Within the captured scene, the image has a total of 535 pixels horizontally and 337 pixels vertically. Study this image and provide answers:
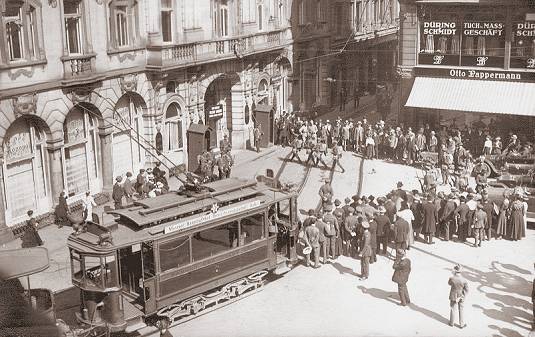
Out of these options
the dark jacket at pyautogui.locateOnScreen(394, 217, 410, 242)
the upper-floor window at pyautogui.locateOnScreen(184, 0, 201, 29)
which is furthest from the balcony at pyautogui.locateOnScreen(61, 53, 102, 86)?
the dark jacket at pyautogui.locateOnScreen(394, 217, 410, 242)

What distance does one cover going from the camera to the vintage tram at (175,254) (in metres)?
15.0

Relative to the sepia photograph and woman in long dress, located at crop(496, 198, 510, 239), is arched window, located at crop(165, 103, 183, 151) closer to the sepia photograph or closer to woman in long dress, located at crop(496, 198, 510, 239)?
the sepia photograph

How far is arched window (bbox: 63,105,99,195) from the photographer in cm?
2495

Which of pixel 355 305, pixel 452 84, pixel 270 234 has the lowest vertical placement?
pixel 355 305

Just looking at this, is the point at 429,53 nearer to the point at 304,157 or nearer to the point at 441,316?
the point at 304,157

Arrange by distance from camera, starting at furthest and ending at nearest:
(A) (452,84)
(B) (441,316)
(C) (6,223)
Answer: (A) (452,84) → (C) (6,223) → (B) (441,316)

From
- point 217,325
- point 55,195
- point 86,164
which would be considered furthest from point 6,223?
point 217,325

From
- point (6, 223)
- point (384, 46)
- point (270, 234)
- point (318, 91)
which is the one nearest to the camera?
point (270, 234)

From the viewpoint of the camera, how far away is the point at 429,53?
33375 millimetres

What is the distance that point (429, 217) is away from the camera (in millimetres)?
21344

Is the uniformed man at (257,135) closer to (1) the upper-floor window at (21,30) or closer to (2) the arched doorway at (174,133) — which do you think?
(2) the arched doorway at (174,133)

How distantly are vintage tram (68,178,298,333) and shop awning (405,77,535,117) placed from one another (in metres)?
16.6

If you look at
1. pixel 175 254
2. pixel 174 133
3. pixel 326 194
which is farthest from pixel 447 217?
pixel 174 133

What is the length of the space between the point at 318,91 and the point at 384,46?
14.5 m
